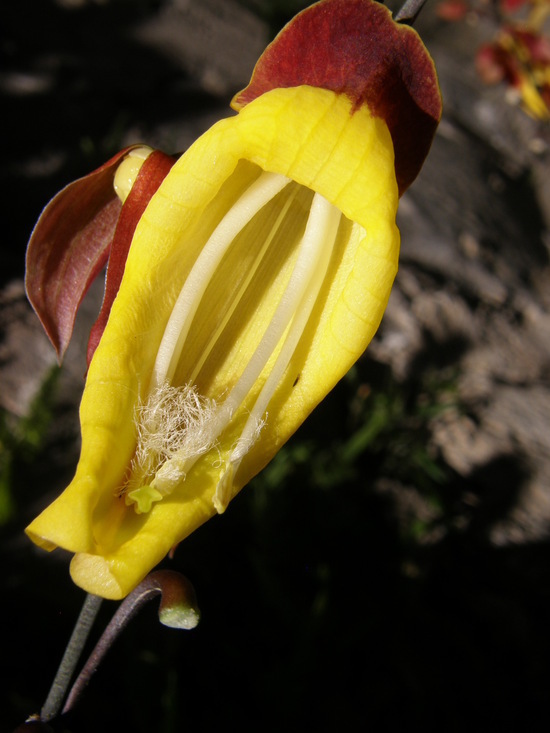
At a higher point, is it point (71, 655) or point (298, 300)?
point (298, 300)

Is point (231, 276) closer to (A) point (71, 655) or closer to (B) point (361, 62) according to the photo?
(B) point (361, 62)

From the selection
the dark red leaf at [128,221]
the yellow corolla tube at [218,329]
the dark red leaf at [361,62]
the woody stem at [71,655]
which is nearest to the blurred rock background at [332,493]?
the woody stem at [71,655]

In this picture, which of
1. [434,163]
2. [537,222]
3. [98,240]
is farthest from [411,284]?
[98,240]

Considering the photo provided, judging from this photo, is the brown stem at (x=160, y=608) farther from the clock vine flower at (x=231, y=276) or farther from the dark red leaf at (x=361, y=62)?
the dark red leaf at (x=361, y=62)

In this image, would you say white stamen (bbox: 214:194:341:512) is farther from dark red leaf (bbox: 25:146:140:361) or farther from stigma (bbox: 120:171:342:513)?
dark red leaf (bbox: 25:146:140:361)

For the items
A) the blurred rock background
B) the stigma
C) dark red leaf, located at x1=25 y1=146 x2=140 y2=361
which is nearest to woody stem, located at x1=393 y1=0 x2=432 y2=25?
the stigma

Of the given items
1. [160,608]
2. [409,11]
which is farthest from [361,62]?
[160,608]
